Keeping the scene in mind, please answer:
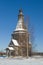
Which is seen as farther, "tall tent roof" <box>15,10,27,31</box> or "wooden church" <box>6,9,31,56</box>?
"tall tent roof" <box>15,10,27,31</box>

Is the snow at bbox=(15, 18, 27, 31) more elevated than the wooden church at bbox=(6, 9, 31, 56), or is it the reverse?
the snow at bbox=(15, 18, 27, 31)

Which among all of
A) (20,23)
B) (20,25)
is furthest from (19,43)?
(20,23)

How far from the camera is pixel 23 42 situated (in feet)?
202

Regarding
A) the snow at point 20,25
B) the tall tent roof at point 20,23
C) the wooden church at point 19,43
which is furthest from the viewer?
the tall tent roof at point 20,23

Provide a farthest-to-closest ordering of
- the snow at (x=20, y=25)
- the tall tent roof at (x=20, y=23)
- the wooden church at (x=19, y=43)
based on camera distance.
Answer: the tall tent roof at (x=20, y=23), the snow at (x=20, y=25), the wooden church at (x=19, y=43)

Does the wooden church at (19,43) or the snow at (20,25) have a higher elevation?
the snow at (20,25)

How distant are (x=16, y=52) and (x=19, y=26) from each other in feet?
30.9

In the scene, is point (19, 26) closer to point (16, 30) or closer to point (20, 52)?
point (16, 30)

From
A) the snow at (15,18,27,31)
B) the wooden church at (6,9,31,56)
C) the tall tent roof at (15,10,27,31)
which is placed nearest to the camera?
the wooden church at (6,9,31,56)

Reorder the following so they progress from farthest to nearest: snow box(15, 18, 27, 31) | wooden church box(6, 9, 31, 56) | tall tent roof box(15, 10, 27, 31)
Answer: tall tent roof box(15, 10, 27, 31) → snow box(15, 18, 27, 31) → wooden church box(6, 9, 31, 56)

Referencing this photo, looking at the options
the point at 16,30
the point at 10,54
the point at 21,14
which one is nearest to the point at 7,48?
the point at 10,54

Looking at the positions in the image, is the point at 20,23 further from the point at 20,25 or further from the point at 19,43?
the point at 19,43

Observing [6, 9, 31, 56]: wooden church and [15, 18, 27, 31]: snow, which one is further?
[15, 18, 27, 31]: snow

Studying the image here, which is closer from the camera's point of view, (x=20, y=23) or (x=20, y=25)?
(x=20, y=25)
